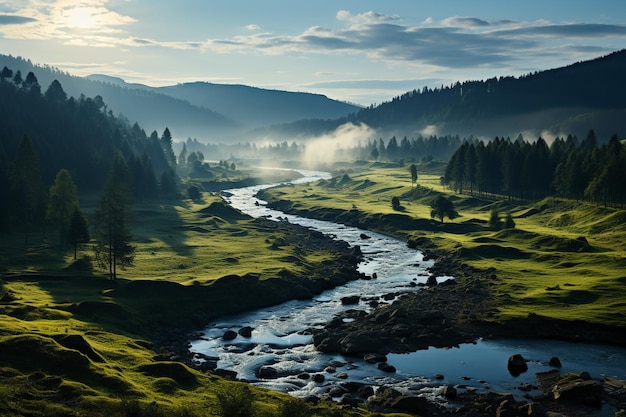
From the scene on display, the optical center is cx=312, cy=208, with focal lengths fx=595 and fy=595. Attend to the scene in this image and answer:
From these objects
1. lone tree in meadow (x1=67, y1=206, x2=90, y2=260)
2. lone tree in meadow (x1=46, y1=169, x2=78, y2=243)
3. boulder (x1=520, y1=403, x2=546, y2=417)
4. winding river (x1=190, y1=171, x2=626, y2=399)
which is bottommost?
winding river (x1=190, y1=171, x2=626, y2=399)

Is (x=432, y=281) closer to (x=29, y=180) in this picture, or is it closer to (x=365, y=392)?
(x=365, y=392)

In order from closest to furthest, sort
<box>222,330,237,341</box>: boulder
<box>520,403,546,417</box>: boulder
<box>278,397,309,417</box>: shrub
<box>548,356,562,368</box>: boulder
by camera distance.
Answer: <box>278,397,309,417</box>: shrub
<box>520,403,546,417</box>: boulder
<box>548,356,562,368</box>: boulder
<box>222,330,237,341</box>: boulder

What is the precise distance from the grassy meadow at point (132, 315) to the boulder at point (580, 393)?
21.8 metres

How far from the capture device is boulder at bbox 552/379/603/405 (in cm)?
6231

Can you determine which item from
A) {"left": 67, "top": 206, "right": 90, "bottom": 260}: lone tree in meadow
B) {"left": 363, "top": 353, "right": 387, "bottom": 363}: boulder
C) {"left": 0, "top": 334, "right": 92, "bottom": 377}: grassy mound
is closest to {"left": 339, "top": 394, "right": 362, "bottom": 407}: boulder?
{"left": 363, "top": 353, "right": 387, "bottom": 363}: boulder

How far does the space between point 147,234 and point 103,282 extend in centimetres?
5350

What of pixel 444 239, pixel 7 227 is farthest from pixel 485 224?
pixel 7 227

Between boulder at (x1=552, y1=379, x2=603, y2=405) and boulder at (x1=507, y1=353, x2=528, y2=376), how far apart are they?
25.2 feet

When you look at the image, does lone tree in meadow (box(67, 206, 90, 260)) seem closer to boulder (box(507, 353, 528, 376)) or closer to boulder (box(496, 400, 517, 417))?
boulder (box(507, 353, 528, 376))

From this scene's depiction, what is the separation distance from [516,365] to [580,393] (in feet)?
34.8

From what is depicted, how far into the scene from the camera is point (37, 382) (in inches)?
2087

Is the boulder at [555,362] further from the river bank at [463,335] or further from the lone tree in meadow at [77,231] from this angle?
the lone tree in meadow at [77,231]

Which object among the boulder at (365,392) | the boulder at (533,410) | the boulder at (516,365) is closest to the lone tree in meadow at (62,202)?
the boulder at (365,392)

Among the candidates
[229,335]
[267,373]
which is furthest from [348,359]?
[229,335]
